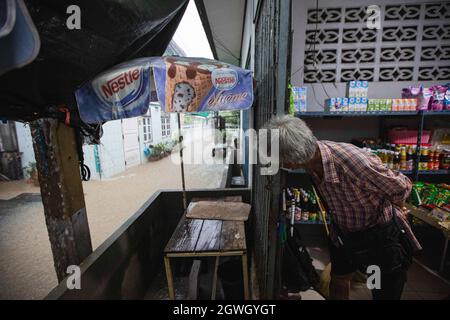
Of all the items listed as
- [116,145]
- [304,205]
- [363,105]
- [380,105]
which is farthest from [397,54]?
[116,145]

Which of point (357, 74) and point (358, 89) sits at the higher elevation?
point (357, 74)

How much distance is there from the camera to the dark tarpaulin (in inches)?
55.6

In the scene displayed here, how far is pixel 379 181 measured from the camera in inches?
57.6

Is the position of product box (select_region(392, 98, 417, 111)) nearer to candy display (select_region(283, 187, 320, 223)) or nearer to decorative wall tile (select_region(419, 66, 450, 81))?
decorative wall tile (select_region(419, 66, 450, 81))

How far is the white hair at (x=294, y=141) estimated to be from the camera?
144cm

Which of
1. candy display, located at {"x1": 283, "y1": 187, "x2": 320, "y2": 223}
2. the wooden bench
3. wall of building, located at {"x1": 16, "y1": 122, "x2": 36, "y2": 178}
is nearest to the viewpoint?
the wooden bench

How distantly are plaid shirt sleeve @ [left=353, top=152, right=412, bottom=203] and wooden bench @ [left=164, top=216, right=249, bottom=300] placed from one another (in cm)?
124

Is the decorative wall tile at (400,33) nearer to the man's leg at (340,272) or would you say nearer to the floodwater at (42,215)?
the man's leg at (340,272)

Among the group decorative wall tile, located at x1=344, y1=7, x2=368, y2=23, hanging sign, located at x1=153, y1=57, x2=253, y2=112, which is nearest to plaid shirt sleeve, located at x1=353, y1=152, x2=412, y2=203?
hanging sign, located at x1=153, y1=57, x2=253, y2=112

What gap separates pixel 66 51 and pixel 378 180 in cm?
247

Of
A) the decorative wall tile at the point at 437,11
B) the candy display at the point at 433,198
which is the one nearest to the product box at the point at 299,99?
the candy display at the point at 433,198

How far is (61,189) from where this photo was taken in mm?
1903

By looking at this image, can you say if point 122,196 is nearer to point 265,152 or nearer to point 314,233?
point 314,233

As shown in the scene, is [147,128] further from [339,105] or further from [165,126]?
[339,105]
